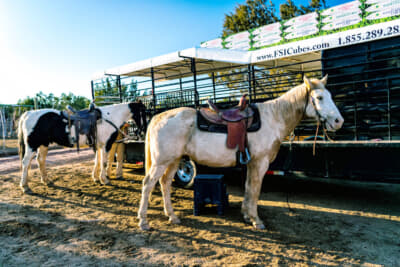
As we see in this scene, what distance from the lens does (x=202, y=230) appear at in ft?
12.5

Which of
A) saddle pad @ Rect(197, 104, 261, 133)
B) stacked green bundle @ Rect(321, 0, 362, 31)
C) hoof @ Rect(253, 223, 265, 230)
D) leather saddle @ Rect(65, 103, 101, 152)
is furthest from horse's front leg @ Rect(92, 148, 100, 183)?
stacked green bundle @ Rect(321, 0, 362, 31)

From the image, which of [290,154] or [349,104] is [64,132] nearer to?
[290,154]

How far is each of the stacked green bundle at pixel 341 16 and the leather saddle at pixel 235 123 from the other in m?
8.14

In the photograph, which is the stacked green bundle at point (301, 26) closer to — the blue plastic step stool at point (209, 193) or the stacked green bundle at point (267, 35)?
the stacked green bundle at point (267, 35)

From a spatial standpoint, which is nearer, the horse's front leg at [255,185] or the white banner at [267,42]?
the horse's front leg at [255,185]

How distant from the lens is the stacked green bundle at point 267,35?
448 inches

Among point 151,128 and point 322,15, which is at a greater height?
point 322,15

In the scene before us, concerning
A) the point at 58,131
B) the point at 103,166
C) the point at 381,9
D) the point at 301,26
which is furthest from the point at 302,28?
the point at 58,131

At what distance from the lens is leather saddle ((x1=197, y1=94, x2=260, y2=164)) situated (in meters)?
3.81

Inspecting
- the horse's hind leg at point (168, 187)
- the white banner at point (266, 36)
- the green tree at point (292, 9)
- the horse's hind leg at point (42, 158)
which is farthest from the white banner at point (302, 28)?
the horse's hind leg at point (42, 158)

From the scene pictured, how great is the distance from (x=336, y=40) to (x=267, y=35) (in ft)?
24.1

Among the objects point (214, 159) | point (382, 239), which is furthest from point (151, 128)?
point (382, 239)

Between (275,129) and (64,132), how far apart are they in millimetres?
4933

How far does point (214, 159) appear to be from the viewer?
387 centimetres
